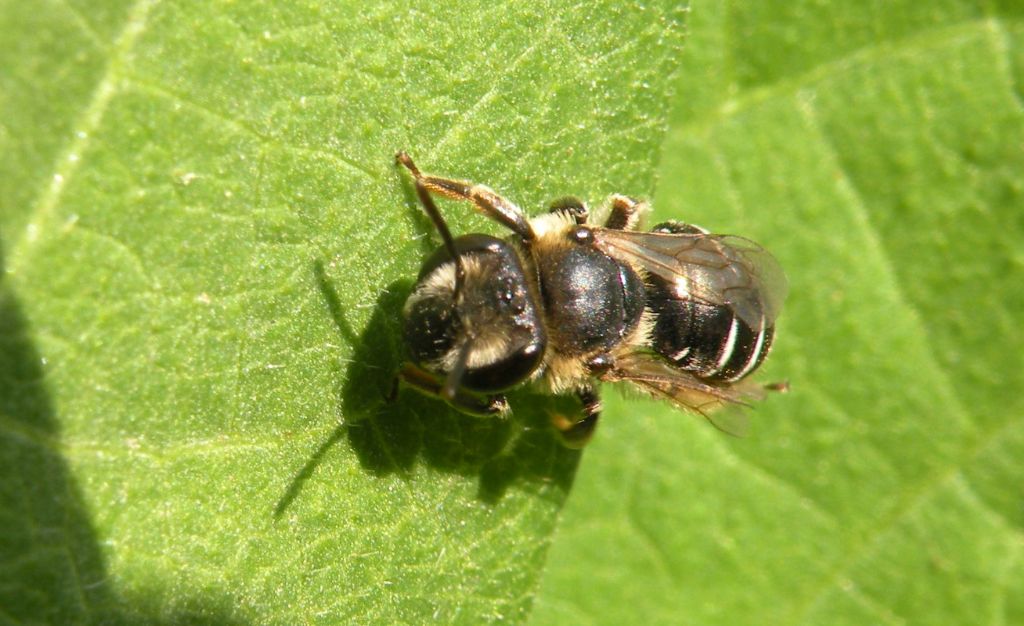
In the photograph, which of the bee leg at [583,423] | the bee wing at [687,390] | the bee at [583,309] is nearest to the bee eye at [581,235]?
the bee at [583,309]

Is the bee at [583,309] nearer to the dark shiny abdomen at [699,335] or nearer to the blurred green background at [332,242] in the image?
the dark shiny abdomen at [699,335]

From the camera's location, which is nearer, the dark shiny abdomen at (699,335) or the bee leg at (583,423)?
the bee leg at (583,423)

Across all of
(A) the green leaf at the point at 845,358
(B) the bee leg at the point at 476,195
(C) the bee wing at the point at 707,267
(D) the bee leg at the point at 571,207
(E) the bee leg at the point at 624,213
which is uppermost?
(B) the bee leg at the point at 476,195

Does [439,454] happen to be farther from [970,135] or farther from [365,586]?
[970,135]

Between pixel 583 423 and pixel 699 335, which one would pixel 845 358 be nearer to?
pixel 699 335

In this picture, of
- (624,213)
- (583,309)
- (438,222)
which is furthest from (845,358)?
(438,222)

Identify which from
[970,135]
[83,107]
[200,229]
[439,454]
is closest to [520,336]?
[439,454]

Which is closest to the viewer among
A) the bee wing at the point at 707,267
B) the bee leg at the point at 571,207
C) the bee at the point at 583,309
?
the bee at the point at 583,309

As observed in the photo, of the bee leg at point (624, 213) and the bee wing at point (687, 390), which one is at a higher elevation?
the bee leg at point (624, 213)
